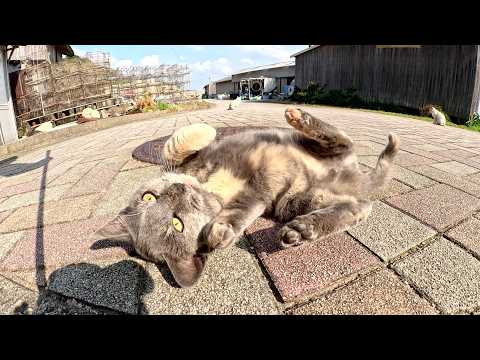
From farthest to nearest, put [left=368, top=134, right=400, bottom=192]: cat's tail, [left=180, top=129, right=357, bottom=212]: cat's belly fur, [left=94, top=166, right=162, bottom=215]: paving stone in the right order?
[left=94, top=166, right=162, bottom=215]: paving stone < [left=368, top=134, right=400, bottom=192]: cat's tail < [left=180, top=129, right=357, bottom=212]: cat's belly fur

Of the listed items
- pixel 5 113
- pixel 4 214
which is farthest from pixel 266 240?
pixel 5 113

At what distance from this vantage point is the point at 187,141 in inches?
84.5

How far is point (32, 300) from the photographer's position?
1535mm

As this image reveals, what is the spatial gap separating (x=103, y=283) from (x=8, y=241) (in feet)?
4.37

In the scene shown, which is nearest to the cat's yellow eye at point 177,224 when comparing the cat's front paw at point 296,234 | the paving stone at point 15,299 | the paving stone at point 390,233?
the cat's front paw at point 296,234

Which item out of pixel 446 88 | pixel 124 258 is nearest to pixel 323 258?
pixel 124 258

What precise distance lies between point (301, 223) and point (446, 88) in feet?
54.3

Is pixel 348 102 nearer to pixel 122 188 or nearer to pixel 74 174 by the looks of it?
pixel 74 174

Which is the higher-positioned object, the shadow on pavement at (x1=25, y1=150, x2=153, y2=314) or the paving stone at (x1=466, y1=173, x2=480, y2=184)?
the paving stone at (x1=466, y1=173, x2=480, y2=184)

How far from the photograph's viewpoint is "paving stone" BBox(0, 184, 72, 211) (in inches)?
123

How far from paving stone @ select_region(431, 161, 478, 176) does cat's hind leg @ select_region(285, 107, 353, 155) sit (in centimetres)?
216

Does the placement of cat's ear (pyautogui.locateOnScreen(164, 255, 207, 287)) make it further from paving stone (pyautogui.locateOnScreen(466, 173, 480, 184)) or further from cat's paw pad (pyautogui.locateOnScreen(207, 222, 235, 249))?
paving stone (pyautogui.locateOnScreen(466, 173, 480, 184))

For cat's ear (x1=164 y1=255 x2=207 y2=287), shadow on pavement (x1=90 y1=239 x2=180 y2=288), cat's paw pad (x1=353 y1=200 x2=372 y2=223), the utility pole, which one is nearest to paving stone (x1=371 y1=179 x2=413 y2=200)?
cat's paw pad (x1=353 y1=200 x2=372 y2=223)

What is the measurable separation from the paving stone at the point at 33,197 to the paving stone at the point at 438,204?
360cm
